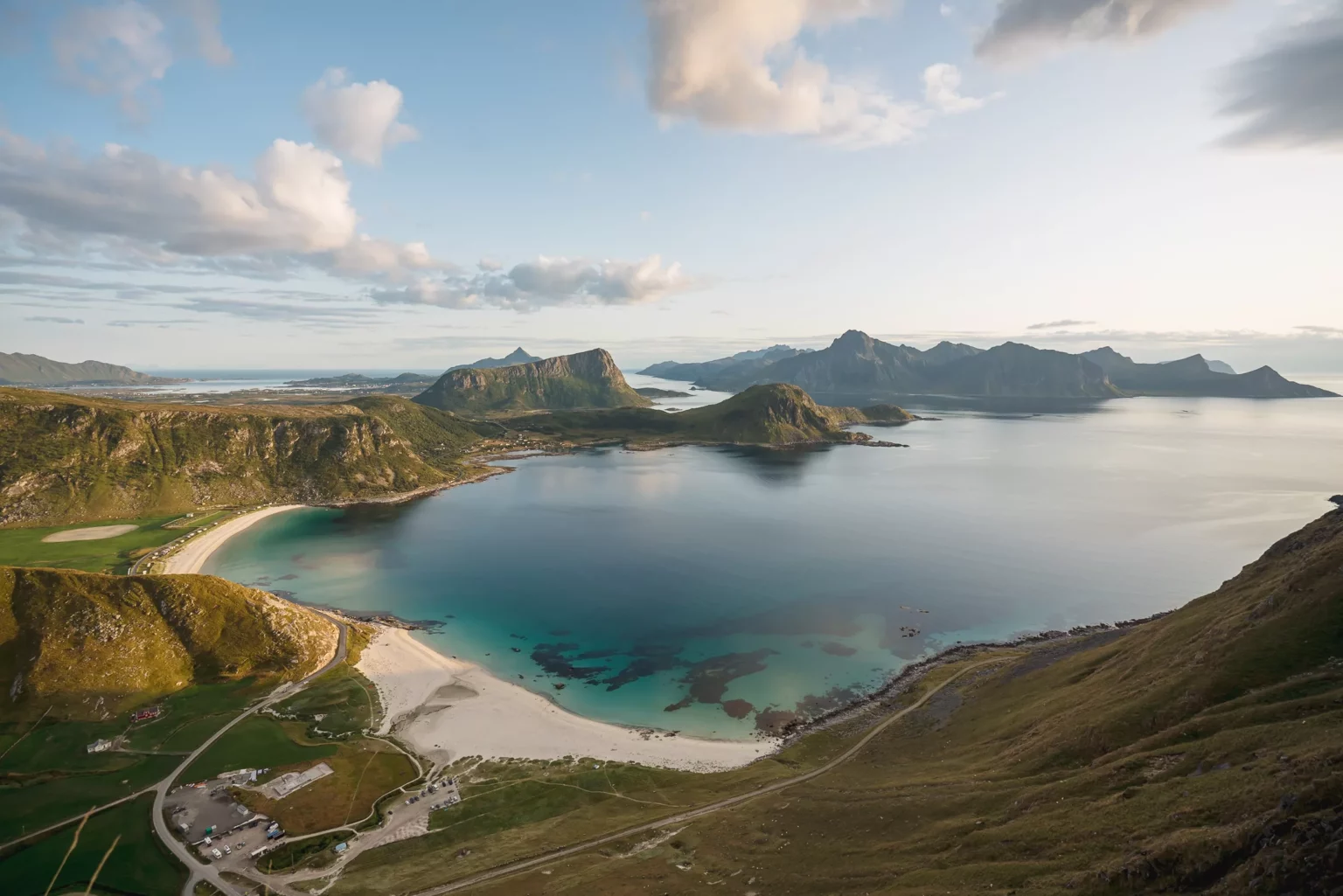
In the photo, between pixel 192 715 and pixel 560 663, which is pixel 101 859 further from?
pixel 560 663

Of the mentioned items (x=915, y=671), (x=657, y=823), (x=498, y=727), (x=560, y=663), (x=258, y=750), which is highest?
(x=657, y=823)

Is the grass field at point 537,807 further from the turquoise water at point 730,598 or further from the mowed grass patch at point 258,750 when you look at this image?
the mowed grass patch at point 258,750

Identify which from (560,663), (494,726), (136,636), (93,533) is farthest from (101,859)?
(93,533)

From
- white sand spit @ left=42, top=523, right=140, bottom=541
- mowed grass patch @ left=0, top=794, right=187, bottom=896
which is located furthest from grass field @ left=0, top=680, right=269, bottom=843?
white sand spit @ left=42, top=523, right=140, bottom=541

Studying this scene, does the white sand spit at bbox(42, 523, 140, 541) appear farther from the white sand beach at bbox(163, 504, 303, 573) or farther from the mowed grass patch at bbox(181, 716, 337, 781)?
the mowed grass patch at bbox(181, 716, 337, 781)

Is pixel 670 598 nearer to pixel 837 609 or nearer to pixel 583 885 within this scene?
pixel 837 609

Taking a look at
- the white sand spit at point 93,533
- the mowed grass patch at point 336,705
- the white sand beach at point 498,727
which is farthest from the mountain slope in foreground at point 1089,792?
the white sand spit at point 93,533
